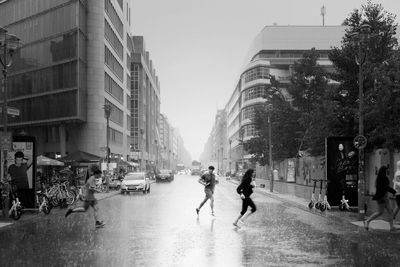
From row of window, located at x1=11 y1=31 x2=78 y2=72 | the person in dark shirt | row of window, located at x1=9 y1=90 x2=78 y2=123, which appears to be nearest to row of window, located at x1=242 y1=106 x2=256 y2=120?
row of window, located at x1=9 y1=90 x2=78 y2=123

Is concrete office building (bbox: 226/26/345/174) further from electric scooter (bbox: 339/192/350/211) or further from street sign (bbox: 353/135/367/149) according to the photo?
street sign (bbox: 353/135/367/149)

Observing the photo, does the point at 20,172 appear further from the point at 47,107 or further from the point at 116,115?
the point at 116,115

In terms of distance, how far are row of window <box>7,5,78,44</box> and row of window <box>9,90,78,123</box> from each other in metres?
7.89

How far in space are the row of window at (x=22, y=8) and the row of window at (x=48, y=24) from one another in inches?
35.2

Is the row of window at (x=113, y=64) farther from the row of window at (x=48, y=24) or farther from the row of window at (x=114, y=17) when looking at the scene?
the row of window at (x=48, y=24)

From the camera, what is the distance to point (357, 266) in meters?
9.37

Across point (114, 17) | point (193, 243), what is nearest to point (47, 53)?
point (114, 17)

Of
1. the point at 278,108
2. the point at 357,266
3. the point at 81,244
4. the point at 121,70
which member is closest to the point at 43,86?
the point at 121,70

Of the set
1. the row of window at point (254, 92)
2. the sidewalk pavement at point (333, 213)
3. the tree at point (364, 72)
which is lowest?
the sidewalk pavement at point (333, 213)

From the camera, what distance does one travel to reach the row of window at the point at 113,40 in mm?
74375

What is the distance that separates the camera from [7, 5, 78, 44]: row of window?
67.4 metres

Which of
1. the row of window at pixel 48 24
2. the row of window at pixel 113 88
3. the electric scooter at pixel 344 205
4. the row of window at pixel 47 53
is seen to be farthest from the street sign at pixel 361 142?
the row of window at pixel 113 88

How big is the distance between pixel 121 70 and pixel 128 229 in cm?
7420

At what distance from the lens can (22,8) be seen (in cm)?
7531
